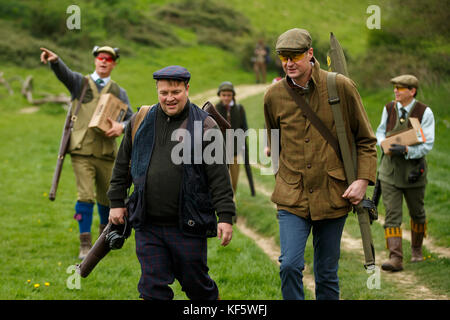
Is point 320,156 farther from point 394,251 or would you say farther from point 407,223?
point 407,223

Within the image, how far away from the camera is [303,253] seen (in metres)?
4.30

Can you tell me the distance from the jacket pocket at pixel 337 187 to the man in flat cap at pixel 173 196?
2.52 ft

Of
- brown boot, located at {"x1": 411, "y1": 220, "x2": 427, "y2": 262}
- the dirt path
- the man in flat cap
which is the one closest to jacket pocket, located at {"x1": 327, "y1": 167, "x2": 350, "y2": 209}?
the man in flat cap

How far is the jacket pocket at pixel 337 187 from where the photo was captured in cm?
432

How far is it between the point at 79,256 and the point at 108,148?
1471 millimetres

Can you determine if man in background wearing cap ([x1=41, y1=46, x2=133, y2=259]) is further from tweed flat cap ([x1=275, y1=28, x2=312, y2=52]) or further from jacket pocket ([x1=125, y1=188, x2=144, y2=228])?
tweed flat cap ([x1=275, y1=28, x2=312, y2=52])

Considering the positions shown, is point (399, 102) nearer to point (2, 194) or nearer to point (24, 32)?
point (2, 194)

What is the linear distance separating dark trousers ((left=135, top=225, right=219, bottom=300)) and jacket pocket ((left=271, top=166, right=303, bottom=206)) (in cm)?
69

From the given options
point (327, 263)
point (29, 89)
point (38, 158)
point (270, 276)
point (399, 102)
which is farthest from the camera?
point (29, 89)

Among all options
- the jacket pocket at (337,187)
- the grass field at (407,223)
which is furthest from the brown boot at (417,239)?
the jacket pocket at (337,187)

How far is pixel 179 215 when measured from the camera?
4160 mm

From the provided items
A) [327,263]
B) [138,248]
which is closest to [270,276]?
[327,263]

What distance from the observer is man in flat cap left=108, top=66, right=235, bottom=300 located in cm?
418

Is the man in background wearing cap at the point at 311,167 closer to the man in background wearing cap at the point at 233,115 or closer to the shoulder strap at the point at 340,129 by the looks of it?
the shoulder strap at the point at 340,129
